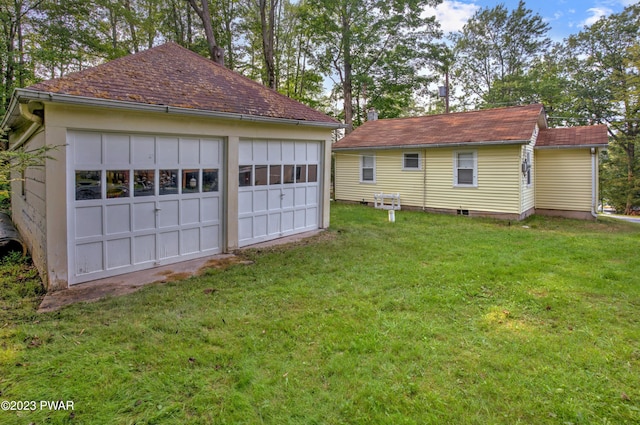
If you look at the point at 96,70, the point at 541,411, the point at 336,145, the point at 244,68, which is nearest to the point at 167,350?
the point at 541,411

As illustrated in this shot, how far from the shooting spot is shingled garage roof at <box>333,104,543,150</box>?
1134 cm

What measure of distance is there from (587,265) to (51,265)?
8482 millimetres

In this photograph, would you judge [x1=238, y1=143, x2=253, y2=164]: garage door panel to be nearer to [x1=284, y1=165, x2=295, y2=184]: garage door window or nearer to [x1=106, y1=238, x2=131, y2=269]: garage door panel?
[x1=284, y1=165, x2=295, y2=184]: garage door window

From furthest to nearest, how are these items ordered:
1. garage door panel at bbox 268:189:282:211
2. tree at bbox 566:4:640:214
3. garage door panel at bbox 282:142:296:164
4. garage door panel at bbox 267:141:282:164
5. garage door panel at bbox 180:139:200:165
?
tree at bbox 566:4:640:214 < garage door panel at bbox 282:142:296:164 < garage door panel at bbox 268:189:282:211 < garage door panel at bbox 267:141:282:164 < garage door panel at bbox 180:139:200:165

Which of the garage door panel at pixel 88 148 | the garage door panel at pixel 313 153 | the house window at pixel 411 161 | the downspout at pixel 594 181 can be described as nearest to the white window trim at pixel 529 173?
the downspout at pixel 594 181

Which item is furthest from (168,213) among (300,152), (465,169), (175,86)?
(465,169)

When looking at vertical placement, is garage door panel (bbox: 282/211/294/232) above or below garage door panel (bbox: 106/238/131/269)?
above

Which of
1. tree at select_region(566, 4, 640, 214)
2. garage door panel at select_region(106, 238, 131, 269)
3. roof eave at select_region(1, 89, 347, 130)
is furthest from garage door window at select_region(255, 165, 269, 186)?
tree at select_region(566, 4, 640, 214)

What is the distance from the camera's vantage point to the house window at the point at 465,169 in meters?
11.9

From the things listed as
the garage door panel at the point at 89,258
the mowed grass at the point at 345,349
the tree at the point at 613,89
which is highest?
the tree at the point at 613,89

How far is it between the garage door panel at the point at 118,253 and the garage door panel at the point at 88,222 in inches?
10.6

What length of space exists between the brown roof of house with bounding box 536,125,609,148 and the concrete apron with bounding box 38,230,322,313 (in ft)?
37.8

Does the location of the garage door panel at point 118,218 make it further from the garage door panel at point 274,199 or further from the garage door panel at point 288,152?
the garage door panel at point 288,152

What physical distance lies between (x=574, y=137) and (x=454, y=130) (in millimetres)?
3905
